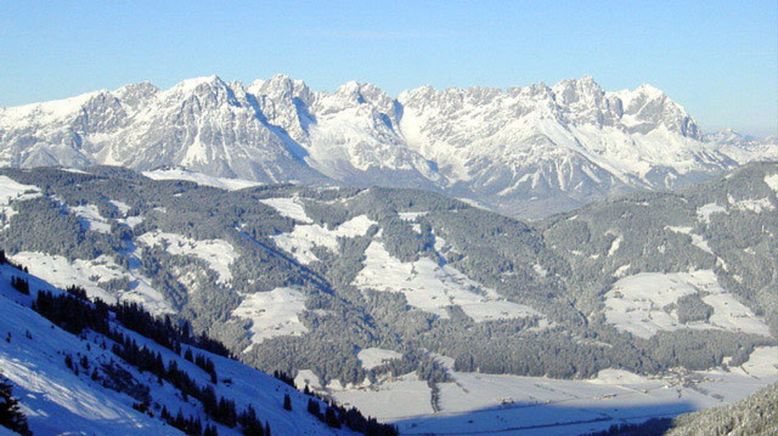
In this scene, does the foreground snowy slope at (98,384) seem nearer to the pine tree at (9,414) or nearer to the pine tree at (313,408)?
the pine tree at (313,408)

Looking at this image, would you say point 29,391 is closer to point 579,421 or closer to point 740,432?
point 740,432

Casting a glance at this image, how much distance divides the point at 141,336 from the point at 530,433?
85.8 m

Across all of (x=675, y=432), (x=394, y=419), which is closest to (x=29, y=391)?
(x=675, y=432)

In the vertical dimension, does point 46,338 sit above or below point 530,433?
above

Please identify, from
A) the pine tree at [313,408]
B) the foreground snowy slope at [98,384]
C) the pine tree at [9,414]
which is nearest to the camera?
the pine tree at [9,414]

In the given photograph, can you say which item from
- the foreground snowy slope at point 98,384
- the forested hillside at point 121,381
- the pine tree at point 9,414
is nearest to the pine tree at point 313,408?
the forested hillside at point 121,381

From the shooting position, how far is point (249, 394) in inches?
4990

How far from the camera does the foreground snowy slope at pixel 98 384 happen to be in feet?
212

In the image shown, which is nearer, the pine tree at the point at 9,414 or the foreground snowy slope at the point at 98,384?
the pine tree at the point at 9,414

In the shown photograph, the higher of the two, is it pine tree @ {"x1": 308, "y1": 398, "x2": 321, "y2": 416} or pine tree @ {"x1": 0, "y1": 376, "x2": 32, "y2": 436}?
pine tree @ {"x1": 0, "y1": 376, "x2": 32, "y2": 436}

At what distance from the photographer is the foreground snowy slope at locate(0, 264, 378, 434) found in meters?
64.5

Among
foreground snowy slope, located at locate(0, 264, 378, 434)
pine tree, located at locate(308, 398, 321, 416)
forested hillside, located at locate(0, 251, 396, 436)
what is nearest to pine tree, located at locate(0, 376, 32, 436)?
forested hillside, located at locate(0, 251, 396, 436)

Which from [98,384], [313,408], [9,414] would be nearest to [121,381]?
[98,384]

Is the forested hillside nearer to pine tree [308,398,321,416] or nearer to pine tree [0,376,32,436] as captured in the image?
pine tree [0,376,32,436]
